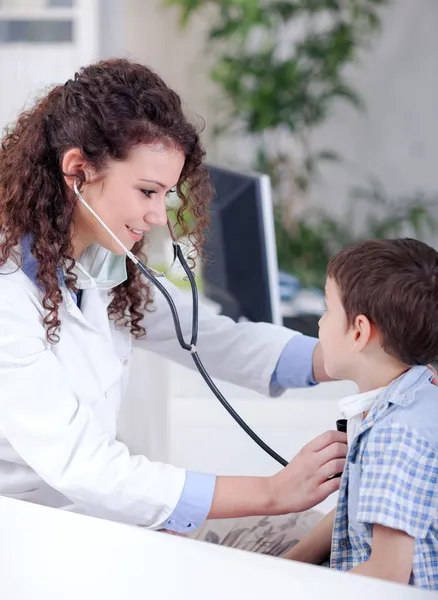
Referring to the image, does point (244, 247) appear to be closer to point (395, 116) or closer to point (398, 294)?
point (398, 294)

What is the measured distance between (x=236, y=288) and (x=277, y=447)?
0.61 meters

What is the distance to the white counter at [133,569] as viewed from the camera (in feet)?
2.43

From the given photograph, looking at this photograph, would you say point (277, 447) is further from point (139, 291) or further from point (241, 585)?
point (241, 585)

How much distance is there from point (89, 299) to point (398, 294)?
1.63 ft

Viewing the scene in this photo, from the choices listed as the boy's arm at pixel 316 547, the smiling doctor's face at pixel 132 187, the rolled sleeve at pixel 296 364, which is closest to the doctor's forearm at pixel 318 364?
the rolled sleeve at pixel 296 364

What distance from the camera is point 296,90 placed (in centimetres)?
388

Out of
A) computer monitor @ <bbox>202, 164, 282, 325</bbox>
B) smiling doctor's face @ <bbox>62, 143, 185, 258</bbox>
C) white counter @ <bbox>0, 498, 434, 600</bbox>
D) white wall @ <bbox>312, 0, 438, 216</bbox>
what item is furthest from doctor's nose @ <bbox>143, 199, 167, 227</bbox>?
white wall @ <bbox>312, 0, 438, 216</bbox>

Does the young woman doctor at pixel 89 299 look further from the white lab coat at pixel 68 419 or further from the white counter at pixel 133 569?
the white counter at pixel 133 569

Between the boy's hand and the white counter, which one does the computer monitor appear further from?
the white counter

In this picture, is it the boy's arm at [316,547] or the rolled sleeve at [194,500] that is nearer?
the rolled sleeve at [194,500]

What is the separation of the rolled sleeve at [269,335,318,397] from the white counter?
57cm

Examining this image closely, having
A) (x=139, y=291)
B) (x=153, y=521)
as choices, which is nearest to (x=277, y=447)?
(x=139, y=291)

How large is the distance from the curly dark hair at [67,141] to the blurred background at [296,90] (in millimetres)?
991

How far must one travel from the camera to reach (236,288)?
2035 millimetres
